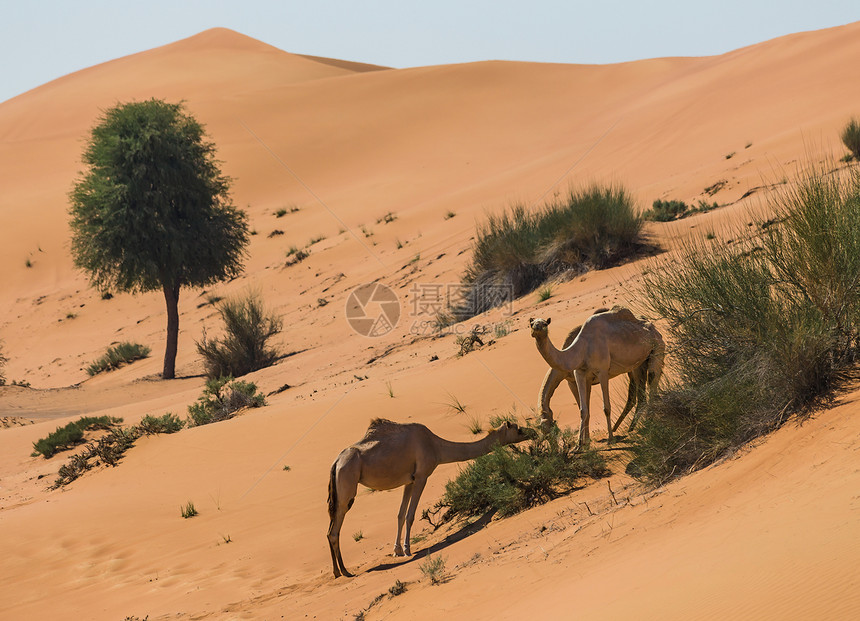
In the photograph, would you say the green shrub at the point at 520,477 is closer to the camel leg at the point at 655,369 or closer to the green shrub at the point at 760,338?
the green shrub at the point at 760,338

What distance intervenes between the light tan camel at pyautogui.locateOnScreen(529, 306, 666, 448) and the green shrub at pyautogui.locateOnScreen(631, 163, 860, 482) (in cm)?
58

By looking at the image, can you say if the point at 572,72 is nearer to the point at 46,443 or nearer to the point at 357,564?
the point at 46,443

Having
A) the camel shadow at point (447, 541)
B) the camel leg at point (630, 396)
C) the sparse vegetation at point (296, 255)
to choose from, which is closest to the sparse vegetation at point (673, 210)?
the camel leg at point (630, 396)

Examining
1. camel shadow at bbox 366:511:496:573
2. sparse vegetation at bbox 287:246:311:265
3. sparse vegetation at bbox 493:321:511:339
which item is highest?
sparse vegetation at bbox 287:246:311:265

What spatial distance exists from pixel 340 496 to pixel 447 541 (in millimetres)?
1177

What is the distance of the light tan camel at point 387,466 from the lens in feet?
25.3

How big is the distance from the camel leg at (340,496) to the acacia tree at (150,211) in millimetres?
18813

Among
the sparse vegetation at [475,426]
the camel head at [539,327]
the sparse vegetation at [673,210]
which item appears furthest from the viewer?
the sparse vegetation at [673,210]

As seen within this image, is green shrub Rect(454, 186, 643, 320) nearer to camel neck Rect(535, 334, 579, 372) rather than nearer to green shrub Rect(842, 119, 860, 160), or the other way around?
green shrub Rect(842, 119, 860, 160)

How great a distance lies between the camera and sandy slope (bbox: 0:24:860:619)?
5.24 m

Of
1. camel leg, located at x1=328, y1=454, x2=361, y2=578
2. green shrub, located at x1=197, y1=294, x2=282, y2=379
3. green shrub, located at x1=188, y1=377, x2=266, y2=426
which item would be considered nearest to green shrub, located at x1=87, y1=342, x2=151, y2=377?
green shrub, located at x1=197, y1=294, x2=282, y2=379

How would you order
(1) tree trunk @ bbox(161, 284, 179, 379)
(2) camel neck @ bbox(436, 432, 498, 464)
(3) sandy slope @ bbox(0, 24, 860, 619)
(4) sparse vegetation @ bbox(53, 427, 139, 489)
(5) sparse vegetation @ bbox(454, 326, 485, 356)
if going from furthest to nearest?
1. (1) tree trunk @ bbox(161, 284, 179, 379)
2. (5) sparse vegetation @ bbox(454, 326, 485, 356)
3. (4) sparse vegetation @ bbox(53, 427, 139, 489)
4. (2) camel neck @ bbox(436, 432, 498, 464)
5. (3) sandy slope @ bbox(0, 24, 860, 619)

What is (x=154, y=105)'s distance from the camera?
2742cm

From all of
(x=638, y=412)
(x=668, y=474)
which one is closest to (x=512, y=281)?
Answer: (x=638, y=412)
